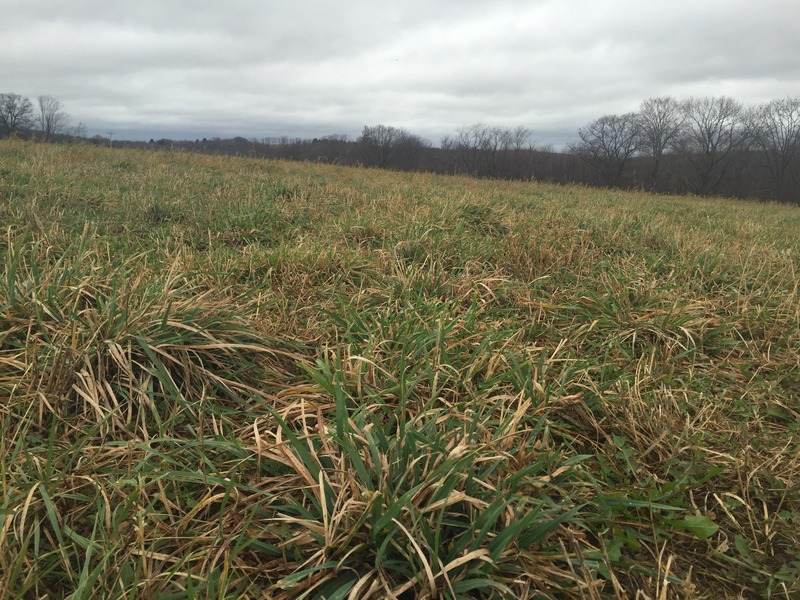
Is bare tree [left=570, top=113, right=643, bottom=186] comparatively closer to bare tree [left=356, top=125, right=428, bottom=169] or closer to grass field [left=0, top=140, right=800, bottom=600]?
bare tree [left=356, top=125, right=428, bottom=169]

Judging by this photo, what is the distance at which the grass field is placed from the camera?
4.29ft

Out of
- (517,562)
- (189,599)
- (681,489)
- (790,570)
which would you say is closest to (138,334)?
(189,599)

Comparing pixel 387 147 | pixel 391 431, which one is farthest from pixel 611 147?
pixel 391 431

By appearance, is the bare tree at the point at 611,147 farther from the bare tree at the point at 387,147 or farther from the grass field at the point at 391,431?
the grass field at the point at 391,431

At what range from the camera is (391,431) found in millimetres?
1919

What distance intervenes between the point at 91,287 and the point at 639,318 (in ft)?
11.1

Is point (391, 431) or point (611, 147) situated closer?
point (391, 431)

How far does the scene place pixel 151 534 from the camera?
139 cm

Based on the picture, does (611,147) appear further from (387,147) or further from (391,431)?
(391,431)

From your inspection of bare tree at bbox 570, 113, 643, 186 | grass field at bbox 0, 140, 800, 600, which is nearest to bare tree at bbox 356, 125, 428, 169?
bare tree at bbox 570, 113, 643, 186

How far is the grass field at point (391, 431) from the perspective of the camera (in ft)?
4.29

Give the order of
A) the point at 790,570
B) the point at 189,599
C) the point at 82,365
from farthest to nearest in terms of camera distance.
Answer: the point at 82,365 → the point at 790,570 → the point at 189,599

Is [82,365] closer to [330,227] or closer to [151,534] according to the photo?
[151,534]

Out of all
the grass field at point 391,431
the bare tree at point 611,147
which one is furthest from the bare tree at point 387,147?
the grass field at point 391,431
